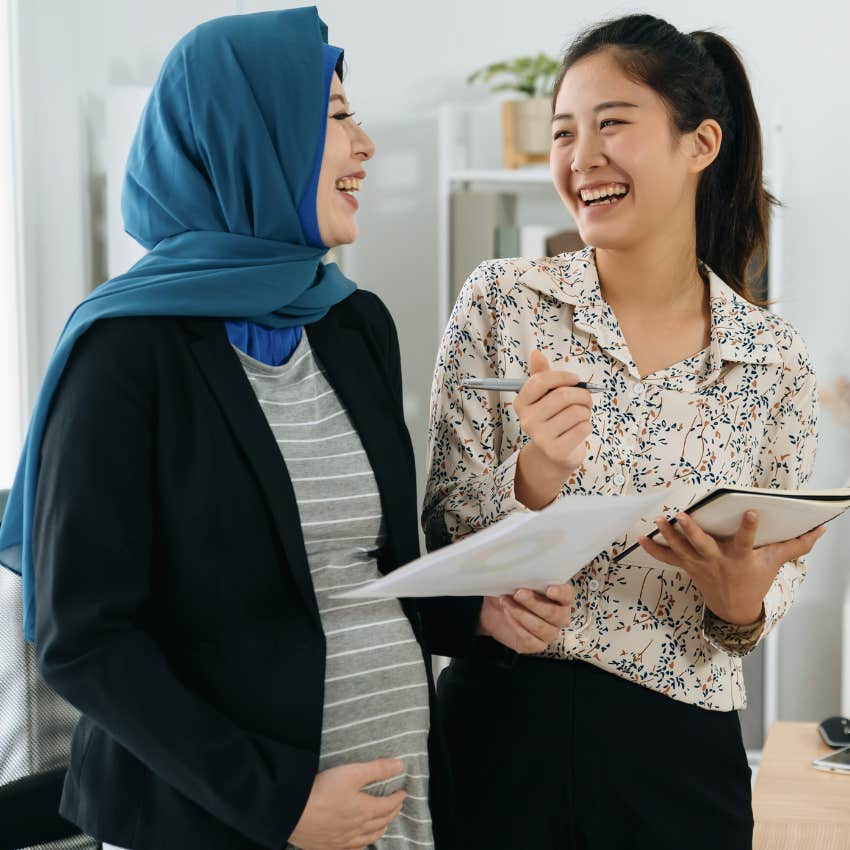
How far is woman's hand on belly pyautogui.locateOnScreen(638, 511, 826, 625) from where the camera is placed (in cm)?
115

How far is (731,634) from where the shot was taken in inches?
49.6

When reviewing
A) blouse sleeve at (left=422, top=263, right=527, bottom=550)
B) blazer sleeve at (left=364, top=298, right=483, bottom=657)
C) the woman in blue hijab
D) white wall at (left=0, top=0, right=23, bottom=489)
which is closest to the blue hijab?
the woman in blue hijab

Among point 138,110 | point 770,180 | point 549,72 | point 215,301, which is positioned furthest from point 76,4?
point 215,301

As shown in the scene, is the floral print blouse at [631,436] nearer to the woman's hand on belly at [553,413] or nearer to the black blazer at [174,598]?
the woman's hand on belly at [553,413]

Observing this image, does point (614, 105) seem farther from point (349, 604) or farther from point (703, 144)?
point (349, 604)

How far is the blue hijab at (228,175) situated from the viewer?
3.32 feet

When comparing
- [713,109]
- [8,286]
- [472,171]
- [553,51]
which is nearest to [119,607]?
[713,109]

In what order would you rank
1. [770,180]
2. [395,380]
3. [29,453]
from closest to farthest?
[29,453]
[395,380]
[770,180]

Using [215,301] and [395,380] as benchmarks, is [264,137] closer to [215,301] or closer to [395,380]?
[215,301]

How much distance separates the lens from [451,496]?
1.27 m

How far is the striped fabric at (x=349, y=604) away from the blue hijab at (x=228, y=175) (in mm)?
84

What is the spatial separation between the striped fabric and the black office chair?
1.48ft

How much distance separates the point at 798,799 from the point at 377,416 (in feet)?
3.50

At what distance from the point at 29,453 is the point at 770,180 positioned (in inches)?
97.3
